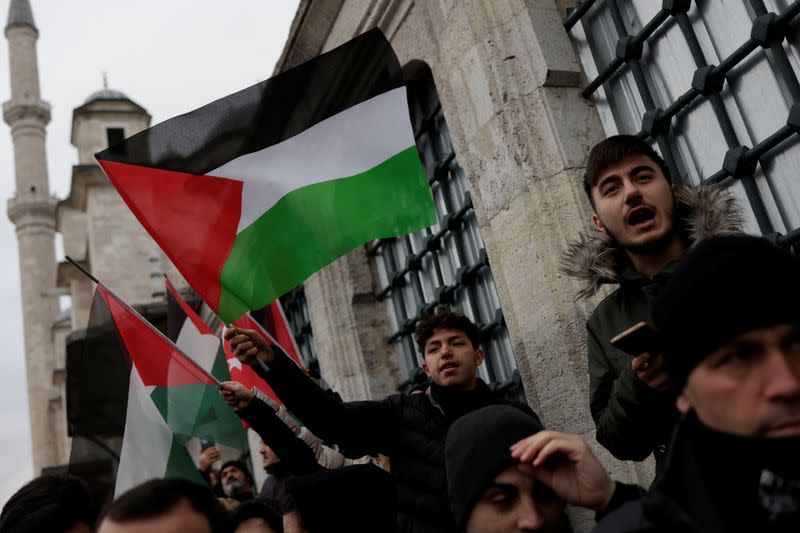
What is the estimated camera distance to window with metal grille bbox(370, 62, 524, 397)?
4676 millimetres

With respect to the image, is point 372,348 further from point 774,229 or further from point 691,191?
point 691,191

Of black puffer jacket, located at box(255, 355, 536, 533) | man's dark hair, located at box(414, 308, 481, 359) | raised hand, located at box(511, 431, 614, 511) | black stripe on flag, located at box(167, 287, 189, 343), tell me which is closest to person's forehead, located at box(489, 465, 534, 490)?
raised hand, located at box(511, 431, 614, 511)

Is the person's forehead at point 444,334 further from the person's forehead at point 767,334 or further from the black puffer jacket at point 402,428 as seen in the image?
the person's forehead at point 767,334

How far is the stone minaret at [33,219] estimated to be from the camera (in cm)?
3400

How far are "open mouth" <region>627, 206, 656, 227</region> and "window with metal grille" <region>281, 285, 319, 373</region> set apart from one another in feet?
17.8

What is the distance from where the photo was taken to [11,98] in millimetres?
34406

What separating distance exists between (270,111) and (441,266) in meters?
2.02

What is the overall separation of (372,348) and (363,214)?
284cm

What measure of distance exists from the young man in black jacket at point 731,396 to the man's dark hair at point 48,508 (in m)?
1.67

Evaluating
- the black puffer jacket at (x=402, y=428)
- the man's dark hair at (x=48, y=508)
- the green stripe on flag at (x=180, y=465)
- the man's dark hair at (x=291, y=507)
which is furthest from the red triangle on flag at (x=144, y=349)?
the man's dark hair at (x=48, y=508)

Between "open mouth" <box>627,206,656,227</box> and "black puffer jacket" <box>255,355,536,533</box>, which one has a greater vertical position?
"open mouth" <box>627,206,656,227</box>

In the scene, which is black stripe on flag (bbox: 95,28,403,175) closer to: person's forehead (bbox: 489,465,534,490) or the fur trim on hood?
the fur trim on hood

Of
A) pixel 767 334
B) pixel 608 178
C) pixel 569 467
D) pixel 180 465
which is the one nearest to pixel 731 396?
pixel 767 334

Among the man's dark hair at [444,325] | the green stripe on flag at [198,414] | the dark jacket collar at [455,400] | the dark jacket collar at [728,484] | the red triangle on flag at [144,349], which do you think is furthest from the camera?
the green stripe on flag at [198,414]
